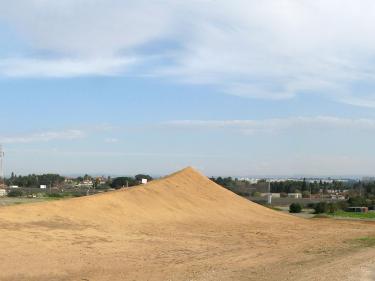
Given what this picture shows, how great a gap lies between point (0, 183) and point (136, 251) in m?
93.5

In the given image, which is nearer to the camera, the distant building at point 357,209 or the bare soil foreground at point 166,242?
the bare soil foreground at point 166,242

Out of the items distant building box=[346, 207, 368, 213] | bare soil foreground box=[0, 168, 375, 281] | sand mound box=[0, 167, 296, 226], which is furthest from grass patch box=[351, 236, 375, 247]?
distant building box=[346, 207, 368, 213]

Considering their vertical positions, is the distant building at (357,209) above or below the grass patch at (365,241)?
above

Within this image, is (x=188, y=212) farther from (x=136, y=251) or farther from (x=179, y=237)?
(x=136, y=251)

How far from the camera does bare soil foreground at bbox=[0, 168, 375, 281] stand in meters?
17.5

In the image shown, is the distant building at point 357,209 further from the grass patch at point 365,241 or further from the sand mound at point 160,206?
the grass patch at point 365,241

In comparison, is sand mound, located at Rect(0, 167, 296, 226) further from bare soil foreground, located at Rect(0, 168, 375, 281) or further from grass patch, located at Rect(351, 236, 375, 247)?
grass patch, located at Rect(351, 236, 375, 247)

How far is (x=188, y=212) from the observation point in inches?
1426

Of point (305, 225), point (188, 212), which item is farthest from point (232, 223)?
point (305, 225)

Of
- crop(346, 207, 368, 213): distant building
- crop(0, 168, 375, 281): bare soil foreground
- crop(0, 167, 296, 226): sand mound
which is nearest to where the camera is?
crop(0, 168, 375, 281): bare soil foreground

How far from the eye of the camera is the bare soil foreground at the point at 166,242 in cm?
1747

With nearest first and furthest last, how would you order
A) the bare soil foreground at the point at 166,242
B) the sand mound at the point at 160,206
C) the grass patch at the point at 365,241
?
the bare soil foreground at the point at 166,242
the grass patch at the point at 365,241
the sand mound at the point at 160,206

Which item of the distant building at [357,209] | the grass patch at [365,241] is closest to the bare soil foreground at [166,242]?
the grass patch at [365,241]

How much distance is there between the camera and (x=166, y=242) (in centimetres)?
2477
